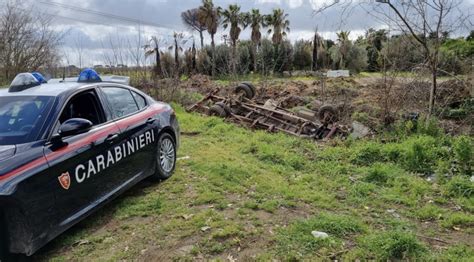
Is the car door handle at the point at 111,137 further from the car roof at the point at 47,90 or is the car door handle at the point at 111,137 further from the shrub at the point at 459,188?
the shrub at the point at 459,188

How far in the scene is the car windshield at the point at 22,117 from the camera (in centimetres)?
346

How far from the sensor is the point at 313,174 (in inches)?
257

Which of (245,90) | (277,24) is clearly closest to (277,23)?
(277,24)

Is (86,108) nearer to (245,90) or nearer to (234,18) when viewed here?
(245,90)

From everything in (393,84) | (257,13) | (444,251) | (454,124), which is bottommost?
(444,251)

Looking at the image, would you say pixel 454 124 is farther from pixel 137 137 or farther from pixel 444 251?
pixel 137 137

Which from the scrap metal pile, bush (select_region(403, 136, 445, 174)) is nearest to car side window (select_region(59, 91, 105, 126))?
bush (select_region(403, 136, 445, 174))

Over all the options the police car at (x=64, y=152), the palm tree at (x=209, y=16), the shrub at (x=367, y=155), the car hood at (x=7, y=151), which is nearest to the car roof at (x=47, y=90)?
the police car at (x=64, y=152)

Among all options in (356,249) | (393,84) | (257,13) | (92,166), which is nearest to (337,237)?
(356,249)

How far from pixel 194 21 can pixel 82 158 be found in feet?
153

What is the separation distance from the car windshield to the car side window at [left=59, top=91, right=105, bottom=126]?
223mm

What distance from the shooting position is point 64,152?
3.57m

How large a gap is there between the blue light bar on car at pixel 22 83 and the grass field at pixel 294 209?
164 cm

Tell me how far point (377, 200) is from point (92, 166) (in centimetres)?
371
